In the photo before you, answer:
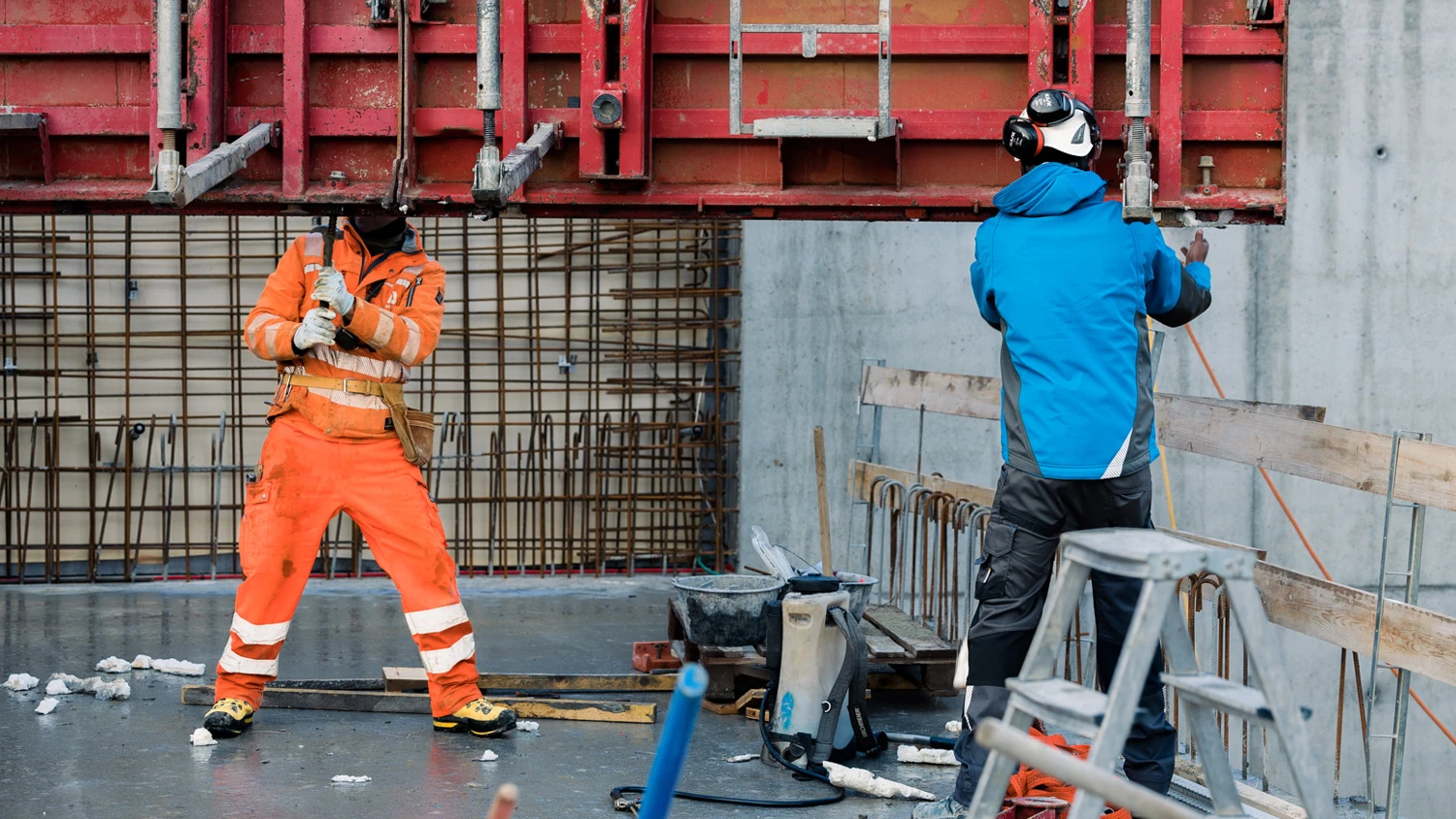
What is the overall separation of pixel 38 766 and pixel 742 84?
3429 millimetres

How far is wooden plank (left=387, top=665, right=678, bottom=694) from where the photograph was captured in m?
6.03

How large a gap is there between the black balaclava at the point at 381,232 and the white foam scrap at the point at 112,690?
2172 millimetres

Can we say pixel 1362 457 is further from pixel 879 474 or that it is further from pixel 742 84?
pixel 879 474

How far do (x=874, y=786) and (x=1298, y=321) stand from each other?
5723 millimetres

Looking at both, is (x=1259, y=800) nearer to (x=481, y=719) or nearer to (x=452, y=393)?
(x=481, y=719)

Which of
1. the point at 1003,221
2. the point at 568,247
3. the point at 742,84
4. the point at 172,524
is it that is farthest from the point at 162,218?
the point at 1003,221

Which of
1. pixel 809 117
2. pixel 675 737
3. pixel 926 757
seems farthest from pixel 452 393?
pixel 675 737

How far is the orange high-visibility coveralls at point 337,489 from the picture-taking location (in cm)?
529

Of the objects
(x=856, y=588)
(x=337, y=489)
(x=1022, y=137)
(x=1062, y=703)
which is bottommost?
(x=856, y=588)

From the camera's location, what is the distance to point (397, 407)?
541 cm

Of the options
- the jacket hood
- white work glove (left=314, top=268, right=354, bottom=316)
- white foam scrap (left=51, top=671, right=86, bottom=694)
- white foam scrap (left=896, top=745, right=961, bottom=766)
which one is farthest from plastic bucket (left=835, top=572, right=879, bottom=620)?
white foam scrap (left=51, top=671, right=86, bottom=694)

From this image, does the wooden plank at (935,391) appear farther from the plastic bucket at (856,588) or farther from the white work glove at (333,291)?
the white work glove at (333,291)

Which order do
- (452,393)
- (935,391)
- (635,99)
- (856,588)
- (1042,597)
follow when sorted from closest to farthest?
(1042,597)
(635,99)
(856,588)
(935,391)
(452,393)

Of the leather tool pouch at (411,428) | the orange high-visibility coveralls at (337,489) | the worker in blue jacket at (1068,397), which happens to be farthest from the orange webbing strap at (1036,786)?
the leather tool pouch at (411,428)
